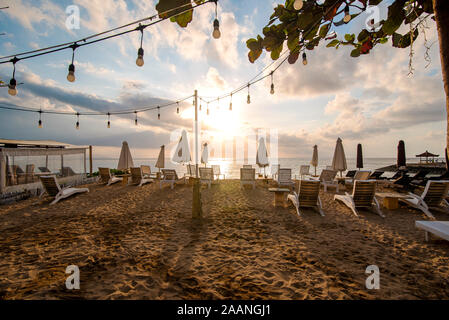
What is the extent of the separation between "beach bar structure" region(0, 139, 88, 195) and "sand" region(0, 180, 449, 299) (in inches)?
209

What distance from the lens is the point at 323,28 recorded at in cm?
244

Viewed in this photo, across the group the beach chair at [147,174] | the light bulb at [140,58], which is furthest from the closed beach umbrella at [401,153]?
the beach chair at [147,174]

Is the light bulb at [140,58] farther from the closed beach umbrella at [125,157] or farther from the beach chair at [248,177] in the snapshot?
the closed beach umbrella at [125,157]

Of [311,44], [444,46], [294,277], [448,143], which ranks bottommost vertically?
[294,277]

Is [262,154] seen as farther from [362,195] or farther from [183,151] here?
[362,195]

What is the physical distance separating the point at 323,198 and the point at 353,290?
583 centimetres

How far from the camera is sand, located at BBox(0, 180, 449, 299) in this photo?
2.23m

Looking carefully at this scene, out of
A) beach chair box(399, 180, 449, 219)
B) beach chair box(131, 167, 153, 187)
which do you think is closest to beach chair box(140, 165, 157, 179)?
beach chair box(131, 167, 153, 187)

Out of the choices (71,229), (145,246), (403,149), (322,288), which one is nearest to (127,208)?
(71,229)

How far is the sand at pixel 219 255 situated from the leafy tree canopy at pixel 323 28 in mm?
2802

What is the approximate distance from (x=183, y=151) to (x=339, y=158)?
8.90 meters

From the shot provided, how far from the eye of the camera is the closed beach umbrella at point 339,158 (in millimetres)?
9977

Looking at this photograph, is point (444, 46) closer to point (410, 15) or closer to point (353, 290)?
point (410, 15)
